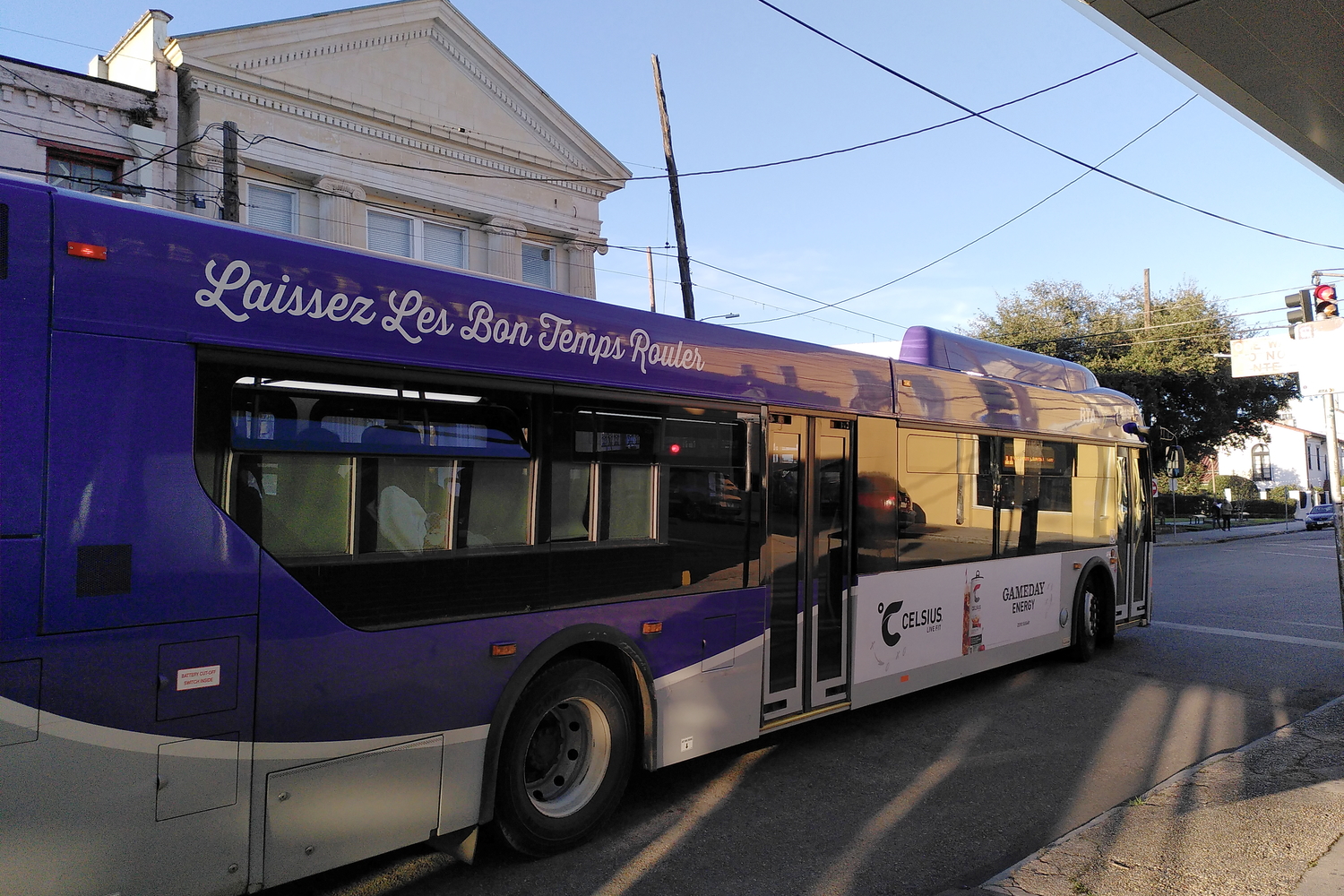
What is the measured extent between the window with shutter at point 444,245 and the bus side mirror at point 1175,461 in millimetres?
12871

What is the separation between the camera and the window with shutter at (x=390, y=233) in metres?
17.2

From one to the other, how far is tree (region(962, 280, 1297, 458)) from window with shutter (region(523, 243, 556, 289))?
82.1 ft

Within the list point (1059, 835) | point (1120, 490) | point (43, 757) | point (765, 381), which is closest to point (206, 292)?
point (43, 757)

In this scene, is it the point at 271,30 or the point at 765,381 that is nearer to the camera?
the point at 765,381

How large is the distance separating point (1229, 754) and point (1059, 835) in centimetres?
226

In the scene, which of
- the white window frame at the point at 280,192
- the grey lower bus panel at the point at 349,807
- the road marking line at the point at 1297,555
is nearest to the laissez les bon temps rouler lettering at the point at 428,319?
the grey lower bus panel at the point at 349,807

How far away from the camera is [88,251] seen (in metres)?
3.21

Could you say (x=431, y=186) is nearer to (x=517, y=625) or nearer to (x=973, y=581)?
(x=973, y=581)

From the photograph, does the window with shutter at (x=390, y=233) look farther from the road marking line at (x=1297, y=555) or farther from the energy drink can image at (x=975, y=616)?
the road marking line at (x=1297, y=555)

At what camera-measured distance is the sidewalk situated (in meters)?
34.4

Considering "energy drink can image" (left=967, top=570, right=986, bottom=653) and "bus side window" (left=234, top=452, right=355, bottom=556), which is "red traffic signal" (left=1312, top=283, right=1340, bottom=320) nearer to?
"energy drink can image" (left=967, top=570, right=986, bottom=653)

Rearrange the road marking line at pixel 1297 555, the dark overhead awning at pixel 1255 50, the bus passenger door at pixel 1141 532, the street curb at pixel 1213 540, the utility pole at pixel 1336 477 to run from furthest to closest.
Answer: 1. the street curb at pixel 1213 540
2. the road marking line at pixel 1297 555
3. the bus passenger door at pixel 1141 532
4. the utility pole at pixel 1336 477
5. the dark overhead awning at pixel 1255 50

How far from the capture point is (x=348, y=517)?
12.6 feet

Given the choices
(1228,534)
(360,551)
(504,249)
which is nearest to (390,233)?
(504,249)
